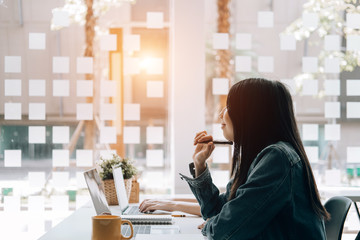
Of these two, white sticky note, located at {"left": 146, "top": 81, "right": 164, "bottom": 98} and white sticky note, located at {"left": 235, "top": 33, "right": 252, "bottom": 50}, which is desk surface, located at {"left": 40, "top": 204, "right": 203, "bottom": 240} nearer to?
white sticky note, located at {"left": 146, "top": 81, "right": 164, "bottom": 98}

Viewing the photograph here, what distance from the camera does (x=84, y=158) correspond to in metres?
3.77

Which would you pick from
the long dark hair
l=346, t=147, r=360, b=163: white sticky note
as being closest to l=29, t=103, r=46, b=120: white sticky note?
l=346, t=147, r=360, b=163: white sticky note

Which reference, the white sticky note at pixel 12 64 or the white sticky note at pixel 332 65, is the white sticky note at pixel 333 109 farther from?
the white sticky note at pixel 12 64

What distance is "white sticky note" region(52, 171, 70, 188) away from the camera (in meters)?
3.74

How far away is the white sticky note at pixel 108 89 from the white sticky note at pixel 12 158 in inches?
31.2

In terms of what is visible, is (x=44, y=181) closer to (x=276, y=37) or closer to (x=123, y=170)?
(x=123, y=170)

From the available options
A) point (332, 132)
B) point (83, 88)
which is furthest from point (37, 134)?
point (332, 132)

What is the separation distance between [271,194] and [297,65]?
282 cm

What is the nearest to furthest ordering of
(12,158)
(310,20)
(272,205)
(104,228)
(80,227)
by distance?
(272,205) < (104,228) < (80,227) < (12,158) < (310,20)

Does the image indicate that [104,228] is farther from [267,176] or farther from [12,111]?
[12,111]

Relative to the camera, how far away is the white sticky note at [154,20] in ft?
12.5

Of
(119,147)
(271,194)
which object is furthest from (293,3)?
(271,194)

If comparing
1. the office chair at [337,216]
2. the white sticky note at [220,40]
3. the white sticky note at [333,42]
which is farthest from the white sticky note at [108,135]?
the office chair at [337,216]

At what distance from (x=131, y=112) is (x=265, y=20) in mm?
1312
